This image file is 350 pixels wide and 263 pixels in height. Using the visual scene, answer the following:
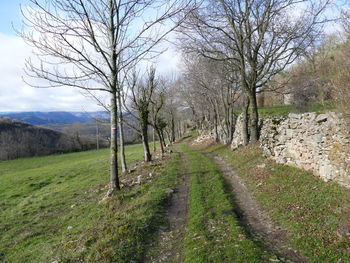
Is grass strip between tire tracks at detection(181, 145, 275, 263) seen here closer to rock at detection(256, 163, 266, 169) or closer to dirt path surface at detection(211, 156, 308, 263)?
dirt path surface at detection(211, 156, 308, 263)

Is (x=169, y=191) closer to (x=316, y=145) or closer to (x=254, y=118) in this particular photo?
(x=316, y=145)

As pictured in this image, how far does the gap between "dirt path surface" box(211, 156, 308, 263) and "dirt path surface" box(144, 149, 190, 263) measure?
6.04ft

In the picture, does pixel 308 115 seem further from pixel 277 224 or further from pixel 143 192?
pixel 143 192

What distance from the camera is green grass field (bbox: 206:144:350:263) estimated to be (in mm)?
4707

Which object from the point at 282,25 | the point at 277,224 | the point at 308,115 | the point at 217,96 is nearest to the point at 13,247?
the point at 277,224

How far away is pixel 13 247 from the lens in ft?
24.9

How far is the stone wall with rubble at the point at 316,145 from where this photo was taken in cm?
711

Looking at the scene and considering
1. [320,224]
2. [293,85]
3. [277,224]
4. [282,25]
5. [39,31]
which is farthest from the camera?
[293,85]

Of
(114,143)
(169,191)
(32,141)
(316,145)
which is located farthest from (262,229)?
(32,141)

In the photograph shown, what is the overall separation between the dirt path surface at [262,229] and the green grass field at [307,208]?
208 millimetres

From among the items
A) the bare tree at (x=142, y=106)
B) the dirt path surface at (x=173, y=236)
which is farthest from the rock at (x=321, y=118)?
the bare tree at (x=142, y=106)

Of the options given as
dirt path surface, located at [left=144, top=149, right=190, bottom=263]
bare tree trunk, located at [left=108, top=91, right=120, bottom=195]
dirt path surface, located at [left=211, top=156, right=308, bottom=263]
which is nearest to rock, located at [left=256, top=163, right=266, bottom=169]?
dirt path surface, located at [left=211, top=156, right=308, bottom=263]

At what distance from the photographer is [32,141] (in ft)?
203

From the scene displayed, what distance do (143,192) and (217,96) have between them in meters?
17.0
